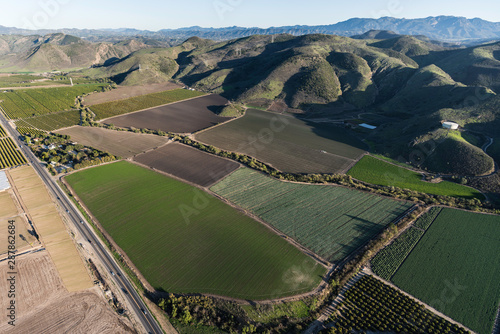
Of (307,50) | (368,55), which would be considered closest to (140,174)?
(307,50)

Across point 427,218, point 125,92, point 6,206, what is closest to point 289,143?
point 427,218

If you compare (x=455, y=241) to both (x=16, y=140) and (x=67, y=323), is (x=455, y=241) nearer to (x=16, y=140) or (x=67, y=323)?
(x=67, y=323)

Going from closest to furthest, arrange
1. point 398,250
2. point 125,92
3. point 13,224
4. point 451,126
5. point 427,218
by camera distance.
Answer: point 398,250 < point 13,224 < point 427,218 < point 451,126 < point 125,92

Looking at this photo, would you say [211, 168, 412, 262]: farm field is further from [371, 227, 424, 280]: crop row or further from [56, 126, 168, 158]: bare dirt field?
[56, 126, 168, 158]: bare dirt field

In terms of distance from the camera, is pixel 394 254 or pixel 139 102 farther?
pixel 139 102

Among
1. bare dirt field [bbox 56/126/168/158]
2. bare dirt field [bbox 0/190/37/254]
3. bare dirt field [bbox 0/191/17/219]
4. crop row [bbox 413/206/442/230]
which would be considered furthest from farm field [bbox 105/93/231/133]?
crop row [bbox 413/206/442/230]

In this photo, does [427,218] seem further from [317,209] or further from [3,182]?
[3,182]
